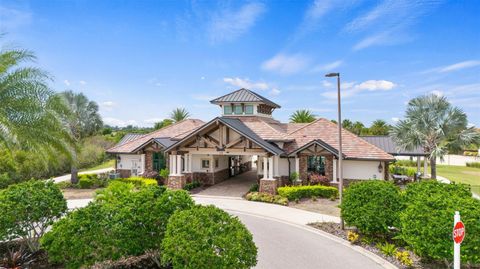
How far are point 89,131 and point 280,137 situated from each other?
37.7 metres

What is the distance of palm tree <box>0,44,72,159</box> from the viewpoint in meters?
12.3

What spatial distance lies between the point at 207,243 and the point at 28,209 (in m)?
6.60

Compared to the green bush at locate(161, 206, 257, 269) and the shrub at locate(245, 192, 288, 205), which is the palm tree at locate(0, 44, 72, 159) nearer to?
the green bush at locate(161, 206, 257, 269)

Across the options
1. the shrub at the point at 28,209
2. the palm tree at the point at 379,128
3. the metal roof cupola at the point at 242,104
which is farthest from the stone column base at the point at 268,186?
the palm tree at the point at 379,128

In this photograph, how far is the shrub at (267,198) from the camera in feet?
65.9

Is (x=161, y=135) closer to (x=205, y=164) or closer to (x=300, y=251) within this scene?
(x=205, y=164)

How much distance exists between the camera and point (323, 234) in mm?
13766

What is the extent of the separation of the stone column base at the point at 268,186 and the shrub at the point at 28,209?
560 inches

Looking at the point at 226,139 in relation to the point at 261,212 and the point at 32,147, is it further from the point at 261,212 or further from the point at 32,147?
the point at 32,147

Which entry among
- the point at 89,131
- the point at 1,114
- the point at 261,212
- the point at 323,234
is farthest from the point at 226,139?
the point at 89,131

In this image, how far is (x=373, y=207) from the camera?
12.0 meters

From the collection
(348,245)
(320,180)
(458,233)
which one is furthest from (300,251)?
(320,180)

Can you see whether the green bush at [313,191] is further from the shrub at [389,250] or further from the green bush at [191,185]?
the shrub at [389,250]

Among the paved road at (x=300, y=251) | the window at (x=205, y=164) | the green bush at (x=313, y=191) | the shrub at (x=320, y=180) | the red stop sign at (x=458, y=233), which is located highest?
the window at (x=205, y=164)
